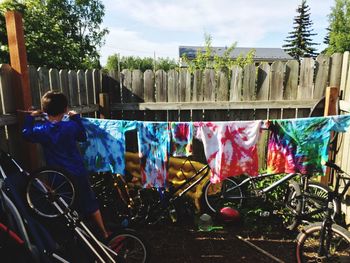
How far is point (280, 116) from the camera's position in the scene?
476 centimetres

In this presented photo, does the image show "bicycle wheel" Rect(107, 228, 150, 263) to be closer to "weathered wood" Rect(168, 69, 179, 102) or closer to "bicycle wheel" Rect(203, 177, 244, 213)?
"bicycle wheel" Rect(203, 177, 244, 213)

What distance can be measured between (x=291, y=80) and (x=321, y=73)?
0.45 metres

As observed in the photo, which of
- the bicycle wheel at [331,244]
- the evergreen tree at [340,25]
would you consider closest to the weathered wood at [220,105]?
the bicycle wheel at [331,244]

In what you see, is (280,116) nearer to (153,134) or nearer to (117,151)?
(153,134)

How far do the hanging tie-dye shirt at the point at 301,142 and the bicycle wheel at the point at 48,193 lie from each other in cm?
226

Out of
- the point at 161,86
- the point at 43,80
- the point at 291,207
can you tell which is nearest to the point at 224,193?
the point at 291,207

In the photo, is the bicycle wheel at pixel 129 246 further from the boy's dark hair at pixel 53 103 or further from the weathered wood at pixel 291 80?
the weathered wood at pixel 291 80

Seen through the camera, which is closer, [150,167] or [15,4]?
[150,167]

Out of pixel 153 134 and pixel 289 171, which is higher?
pixel 153 134

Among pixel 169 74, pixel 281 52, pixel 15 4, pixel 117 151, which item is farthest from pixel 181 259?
pixel 281 52

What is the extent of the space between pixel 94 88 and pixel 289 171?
11.1 feet

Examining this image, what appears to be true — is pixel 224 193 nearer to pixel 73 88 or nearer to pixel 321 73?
pixel 321 73

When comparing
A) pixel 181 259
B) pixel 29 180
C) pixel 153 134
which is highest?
pixel 153 134

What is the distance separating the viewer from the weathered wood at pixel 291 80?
14.9 ft
